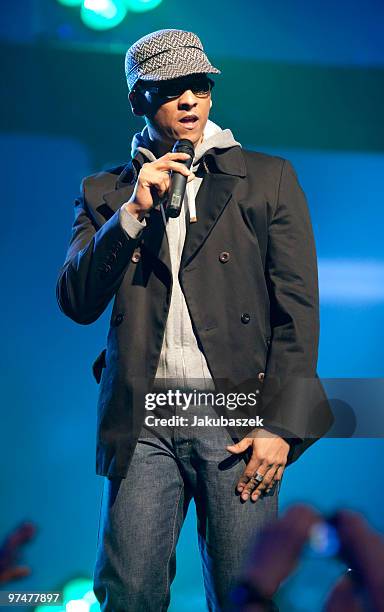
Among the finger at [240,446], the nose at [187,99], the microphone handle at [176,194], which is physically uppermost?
the nose at [187,99]

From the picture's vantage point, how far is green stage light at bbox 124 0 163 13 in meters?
2.82

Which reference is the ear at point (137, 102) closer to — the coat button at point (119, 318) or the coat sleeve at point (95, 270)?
the coat sleeve at point (95, 270)

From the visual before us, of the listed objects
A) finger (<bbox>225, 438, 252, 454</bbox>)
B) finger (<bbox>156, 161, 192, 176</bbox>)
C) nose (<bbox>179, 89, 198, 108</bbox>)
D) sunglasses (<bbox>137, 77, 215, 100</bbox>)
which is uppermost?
sunglasses (<bbox>137, 77, 215, 100</bbox>)

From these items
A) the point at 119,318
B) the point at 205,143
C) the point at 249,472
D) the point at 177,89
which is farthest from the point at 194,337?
the point at 177,89

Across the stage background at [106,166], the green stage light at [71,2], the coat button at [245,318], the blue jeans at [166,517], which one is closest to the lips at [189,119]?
A: the coat button at [245,318]

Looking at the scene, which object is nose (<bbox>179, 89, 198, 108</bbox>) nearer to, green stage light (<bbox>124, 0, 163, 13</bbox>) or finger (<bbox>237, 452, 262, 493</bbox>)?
finger (<bbox>237, 452, 262, 493</bbox>)

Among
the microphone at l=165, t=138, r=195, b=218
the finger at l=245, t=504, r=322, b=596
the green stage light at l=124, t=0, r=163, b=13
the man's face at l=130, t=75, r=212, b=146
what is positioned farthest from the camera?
the green stage light at l=124, t=0, r=163, b=13

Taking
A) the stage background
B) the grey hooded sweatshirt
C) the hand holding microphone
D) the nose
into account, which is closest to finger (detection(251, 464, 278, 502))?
the grey hooded sweatshirt

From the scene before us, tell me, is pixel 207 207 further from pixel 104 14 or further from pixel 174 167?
pixel 104 14

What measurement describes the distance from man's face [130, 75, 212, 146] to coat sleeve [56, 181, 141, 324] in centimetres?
22

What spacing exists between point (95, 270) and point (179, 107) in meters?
0.37

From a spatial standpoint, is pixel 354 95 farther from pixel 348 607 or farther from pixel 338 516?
pixel 348 607

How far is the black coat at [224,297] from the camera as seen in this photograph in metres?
1.74

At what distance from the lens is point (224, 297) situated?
5.86ft
